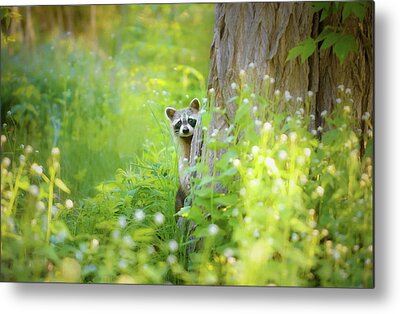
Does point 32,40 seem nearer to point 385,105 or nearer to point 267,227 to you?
point 267,227

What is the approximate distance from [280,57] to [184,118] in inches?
18.4

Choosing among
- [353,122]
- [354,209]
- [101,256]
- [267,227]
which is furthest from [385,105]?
[101,256]

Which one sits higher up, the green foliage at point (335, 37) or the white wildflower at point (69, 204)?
the green foliage at point (335, 37)

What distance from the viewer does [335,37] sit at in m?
3.29

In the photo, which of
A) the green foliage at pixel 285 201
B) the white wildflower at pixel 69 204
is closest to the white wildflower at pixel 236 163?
the green foliage at pixel 285 201

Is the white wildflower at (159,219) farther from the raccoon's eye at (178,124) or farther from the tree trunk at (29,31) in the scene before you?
the tree trunk at (29,31)

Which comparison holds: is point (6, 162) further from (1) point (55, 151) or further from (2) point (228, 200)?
(2) point (228, 200)

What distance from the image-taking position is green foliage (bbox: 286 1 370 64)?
3.26 m

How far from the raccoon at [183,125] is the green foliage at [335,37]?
0.45 meters

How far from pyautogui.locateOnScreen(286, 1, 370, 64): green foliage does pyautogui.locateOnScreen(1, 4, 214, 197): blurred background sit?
39cm

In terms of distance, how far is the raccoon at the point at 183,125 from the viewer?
3387mm

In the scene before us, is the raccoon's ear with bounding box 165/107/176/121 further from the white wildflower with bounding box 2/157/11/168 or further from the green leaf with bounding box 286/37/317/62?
the white wildflower with bounding box 2/157/11/168

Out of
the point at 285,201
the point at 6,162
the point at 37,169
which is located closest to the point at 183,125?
the point at 285,201

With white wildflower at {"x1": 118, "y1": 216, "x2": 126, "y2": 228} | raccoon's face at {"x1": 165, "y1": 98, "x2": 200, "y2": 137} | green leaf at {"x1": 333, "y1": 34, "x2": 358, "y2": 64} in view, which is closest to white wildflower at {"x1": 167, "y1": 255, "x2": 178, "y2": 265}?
white wildflower at {"x1": 118, "y1": 216, "x2": 126, "y2": 228}
